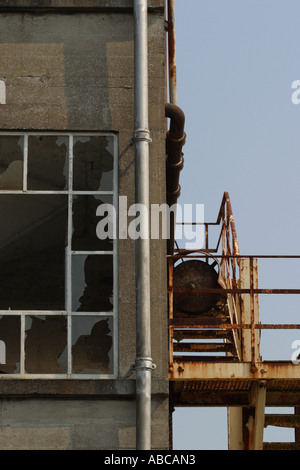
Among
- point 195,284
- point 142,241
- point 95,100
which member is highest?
point 95,100

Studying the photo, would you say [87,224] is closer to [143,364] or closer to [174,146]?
[143,364]

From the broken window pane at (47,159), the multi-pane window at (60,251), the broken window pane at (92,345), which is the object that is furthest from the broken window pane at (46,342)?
the broken window pane at (47,159)

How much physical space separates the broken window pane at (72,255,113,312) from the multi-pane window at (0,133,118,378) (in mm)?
12

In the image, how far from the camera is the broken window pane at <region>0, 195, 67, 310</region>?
496 inches

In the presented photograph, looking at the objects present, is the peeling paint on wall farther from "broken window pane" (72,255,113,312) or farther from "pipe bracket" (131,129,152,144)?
"broken window pane" (72,255,113,312)

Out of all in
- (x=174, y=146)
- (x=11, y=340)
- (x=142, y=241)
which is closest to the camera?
(x=142, y=241)

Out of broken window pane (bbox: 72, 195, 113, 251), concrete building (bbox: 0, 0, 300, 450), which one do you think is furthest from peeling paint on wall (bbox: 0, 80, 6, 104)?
A: broken window pane (bbox: 72, 195, 113, 251)

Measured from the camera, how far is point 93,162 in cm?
1241

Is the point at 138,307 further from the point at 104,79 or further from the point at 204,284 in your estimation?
the point at 204,284

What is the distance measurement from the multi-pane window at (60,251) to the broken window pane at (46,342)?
1 centimetres

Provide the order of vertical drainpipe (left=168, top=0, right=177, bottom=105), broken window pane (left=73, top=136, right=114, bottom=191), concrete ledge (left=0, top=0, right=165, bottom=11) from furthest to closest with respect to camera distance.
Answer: vertical drainpipe (left=168, top=0, right=177, bottom=105), concrete ledge (left=0, top=0, right=165, bottom=11), broken window pane (left=73, top=136, right=114, bottom=191)

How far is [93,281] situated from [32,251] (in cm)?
149

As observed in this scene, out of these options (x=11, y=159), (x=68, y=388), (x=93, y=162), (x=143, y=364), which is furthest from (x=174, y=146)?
(x=68, y=388)

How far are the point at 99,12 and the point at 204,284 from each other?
16.0 ft
